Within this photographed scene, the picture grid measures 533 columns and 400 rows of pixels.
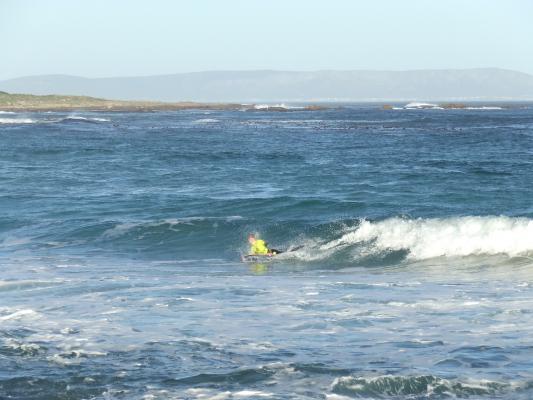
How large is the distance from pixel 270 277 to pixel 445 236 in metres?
7.41

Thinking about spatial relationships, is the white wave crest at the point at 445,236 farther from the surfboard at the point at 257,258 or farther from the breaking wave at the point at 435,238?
the surfboard at the point at 257,258

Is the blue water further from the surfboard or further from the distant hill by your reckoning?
the distant hill

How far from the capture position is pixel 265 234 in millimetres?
30922

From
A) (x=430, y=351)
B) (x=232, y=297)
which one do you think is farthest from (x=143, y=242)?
(x=430, y=351)

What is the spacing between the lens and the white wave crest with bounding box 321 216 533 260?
88.1 ft

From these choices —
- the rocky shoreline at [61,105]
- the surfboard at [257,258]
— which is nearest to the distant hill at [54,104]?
the rocky shoreline at [61,105]

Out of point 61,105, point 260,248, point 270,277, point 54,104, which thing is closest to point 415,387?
point 270,277

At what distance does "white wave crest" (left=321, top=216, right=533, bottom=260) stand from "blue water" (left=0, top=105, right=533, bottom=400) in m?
0.08

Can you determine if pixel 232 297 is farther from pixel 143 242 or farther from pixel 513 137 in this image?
pixel 513 137

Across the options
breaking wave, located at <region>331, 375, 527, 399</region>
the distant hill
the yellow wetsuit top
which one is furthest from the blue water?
the distant hill

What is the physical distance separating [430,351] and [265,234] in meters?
16.6

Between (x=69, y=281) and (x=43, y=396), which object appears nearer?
(x=43, y=396)

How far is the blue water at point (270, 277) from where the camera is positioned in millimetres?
13523

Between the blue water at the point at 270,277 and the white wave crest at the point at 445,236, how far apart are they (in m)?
0.08
